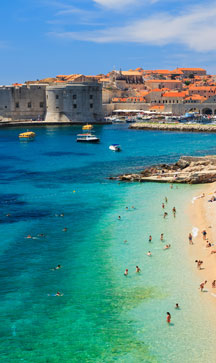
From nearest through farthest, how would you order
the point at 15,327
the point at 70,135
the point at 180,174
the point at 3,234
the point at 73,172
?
the point at 15,327
the point at 3,234
the point at 180,174
the point at 73,172
the point at 70,135

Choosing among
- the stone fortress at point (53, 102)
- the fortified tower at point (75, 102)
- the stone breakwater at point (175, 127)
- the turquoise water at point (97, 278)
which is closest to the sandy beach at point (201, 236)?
the turquoise water at point (97, 278)

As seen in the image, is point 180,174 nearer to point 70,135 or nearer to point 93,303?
point 93,303

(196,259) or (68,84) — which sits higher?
(68,84)

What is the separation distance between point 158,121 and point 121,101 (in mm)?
23422

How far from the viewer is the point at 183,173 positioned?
29359 millimetres

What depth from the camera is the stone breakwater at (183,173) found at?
92.9 ft

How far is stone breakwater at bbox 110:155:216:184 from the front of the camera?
28312mm

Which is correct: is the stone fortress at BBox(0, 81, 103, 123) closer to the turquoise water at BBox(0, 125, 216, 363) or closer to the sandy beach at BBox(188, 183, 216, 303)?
the turquoise water at BBox(0, 125, 216, 363)

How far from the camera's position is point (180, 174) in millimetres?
29250

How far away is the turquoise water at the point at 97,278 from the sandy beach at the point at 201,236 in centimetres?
33

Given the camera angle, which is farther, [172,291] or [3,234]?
[3,234]

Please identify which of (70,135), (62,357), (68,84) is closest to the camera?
(62,357)

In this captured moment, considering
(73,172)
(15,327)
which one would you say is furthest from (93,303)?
(73,172)

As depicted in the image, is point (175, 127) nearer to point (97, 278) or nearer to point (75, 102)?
point (75, 102)
